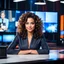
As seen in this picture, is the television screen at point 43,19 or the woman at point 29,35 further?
the television screen at point 43,19

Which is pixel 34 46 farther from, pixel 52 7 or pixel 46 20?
pixel 52 7

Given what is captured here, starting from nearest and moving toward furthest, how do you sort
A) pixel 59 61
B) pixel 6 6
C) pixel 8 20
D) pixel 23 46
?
pixel 59 61
pixel 23 46
pixel 8 20
pixel 6 6

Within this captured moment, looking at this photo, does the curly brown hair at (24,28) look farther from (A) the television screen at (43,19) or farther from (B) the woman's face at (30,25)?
(A) the television screen at (43,19)

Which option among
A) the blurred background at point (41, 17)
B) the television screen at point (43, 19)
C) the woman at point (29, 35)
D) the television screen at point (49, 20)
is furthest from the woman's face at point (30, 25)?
the television screen at point (49, 20)

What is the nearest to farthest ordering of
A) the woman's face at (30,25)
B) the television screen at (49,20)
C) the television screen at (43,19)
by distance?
the woman's face at (30,25), the television screen at (43,19), the television screen at (49,20)

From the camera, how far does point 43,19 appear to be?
6.81m

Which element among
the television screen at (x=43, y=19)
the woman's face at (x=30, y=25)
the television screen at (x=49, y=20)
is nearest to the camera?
the woman's face at (x=30, y=25)

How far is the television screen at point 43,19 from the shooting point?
6.66 metres

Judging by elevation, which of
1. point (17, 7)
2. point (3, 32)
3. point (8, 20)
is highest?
point (17, 7)

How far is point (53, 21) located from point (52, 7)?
94 centimetres

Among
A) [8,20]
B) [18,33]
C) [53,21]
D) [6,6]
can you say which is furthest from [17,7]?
[18,33]

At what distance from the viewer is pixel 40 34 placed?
2088 mm

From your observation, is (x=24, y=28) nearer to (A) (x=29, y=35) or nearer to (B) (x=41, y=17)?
(A) (x=29, y=35)

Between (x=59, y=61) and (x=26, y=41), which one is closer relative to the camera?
(x=59, y=61)
